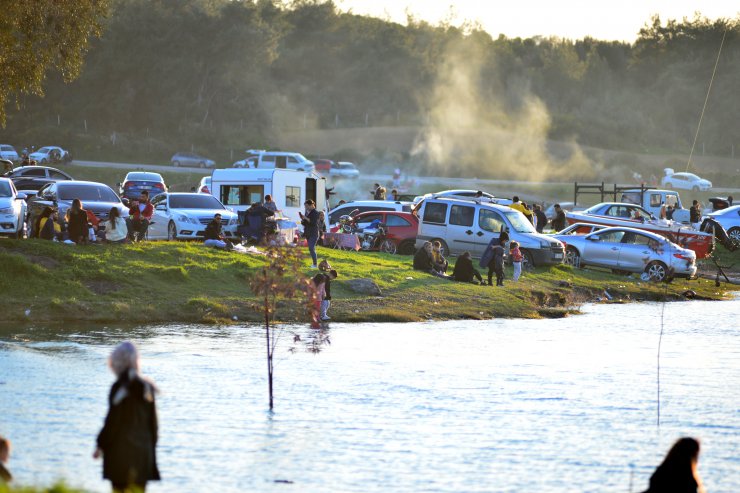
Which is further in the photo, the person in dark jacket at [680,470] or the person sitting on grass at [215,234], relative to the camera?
the person sitting on grass at [215,234]

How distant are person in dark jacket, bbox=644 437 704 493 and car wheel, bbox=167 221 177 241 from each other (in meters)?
27.8

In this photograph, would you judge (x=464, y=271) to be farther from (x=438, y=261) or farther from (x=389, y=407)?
(x=389, y=407)

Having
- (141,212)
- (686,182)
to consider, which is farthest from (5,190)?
(686,182)

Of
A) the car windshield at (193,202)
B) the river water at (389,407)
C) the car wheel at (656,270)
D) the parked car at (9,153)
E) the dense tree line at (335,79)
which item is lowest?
the river water at (389,407)

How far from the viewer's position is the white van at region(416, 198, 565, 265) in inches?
1537

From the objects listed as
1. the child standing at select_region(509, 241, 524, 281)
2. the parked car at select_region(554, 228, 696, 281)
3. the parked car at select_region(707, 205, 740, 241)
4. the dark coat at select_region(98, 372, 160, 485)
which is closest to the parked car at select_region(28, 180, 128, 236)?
the child standing at select_region(509, 241, 524, 281)

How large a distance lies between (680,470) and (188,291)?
64.4 ft

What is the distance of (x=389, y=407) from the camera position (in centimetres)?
1895

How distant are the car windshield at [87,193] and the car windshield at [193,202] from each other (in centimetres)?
234

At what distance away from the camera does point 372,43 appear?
397 feet

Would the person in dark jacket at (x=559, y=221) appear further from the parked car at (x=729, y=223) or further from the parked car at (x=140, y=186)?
the parked car at (x=140, y=186)

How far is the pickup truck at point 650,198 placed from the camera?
53.8 m

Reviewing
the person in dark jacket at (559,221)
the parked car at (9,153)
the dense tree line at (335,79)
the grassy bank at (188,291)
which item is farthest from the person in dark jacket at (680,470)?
the dense tree line at (335,79)

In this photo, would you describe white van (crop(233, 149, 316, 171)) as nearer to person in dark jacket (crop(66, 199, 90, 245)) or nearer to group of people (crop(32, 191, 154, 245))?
group of people (crop(32, 191, 154, 245))
